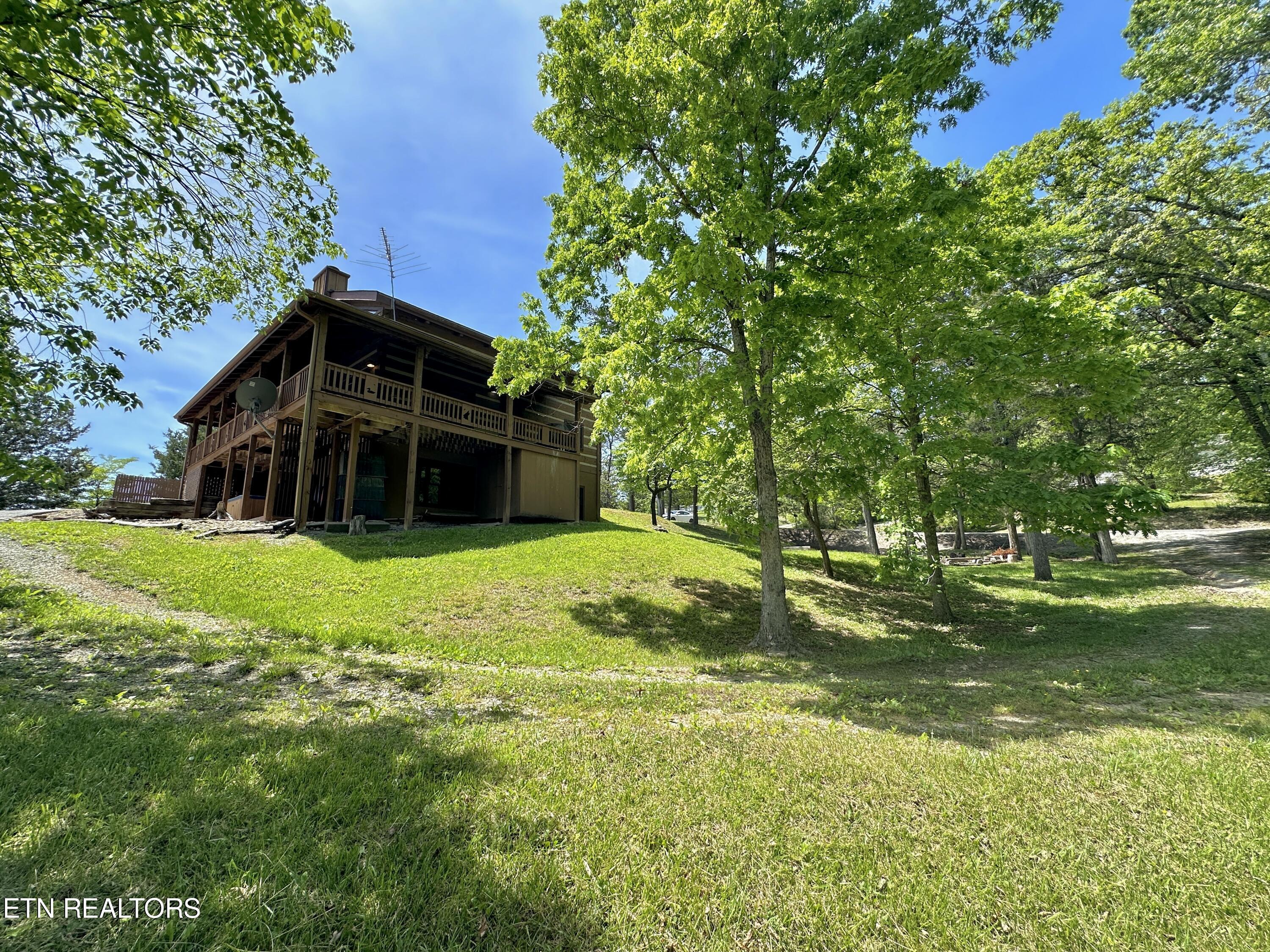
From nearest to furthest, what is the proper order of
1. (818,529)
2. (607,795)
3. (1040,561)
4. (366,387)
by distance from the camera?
(607,795), (366,387), (818,529), (1040,561)

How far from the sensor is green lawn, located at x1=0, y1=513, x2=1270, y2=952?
205 cm

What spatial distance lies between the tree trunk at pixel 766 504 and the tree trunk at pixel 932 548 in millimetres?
3213

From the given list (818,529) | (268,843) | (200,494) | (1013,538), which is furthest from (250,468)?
(1013,538)

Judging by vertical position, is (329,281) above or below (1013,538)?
above

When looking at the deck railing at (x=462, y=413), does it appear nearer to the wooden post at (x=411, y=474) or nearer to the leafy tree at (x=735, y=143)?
the wooden post at (x=411, y=474)

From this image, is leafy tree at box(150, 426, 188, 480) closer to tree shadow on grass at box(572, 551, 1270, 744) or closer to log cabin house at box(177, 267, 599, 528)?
log cabin house at box(177, 267, 599, 528)

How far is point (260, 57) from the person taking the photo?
571cm

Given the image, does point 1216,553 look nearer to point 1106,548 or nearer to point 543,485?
point 1106,548

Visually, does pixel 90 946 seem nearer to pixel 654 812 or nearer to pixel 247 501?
pixel 654 812

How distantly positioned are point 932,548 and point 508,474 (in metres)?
13.3

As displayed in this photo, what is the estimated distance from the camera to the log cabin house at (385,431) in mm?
14547

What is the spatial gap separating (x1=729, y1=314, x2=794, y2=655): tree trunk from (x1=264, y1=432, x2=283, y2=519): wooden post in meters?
14.0

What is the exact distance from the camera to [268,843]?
91.7 inches

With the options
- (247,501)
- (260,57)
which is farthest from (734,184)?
(247,501)
